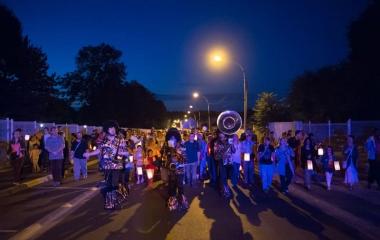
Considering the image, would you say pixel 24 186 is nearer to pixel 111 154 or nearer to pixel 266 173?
pixel 111 154

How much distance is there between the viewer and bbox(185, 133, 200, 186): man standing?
16.5 m

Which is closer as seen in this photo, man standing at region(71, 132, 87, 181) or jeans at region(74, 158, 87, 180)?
man standing at region(71, 132, 87, 181)

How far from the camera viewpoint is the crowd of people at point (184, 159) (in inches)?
450

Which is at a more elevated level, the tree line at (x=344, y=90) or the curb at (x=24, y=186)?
the tree line at (x=344, y=90)

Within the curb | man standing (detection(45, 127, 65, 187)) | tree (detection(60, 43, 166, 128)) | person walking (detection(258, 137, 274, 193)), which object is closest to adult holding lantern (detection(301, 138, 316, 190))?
person walking (detection(258, 137, 274, 193))

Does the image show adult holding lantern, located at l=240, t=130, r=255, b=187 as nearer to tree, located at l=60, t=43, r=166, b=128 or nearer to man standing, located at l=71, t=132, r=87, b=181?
A: man standing, located at l=71, t=132, r=87, b=181

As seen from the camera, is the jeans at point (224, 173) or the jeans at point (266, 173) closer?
the jeans at point (224, 173)

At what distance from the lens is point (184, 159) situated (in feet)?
41.0

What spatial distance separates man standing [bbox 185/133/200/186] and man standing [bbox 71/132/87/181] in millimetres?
3834

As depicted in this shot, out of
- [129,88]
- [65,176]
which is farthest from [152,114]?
[65,176]

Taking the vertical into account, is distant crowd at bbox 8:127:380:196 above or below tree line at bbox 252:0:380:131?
below

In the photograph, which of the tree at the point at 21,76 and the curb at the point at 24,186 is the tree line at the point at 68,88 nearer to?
the tree at the point at 21,76

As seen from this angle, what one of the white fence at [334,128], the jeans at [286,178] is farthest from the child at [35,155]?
the white fence at [334,128]

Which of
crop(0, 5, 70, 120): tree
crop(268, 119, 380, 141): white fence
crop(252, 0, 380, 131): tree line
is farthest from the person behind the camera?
crop(0, 5, 70, 120): tree
